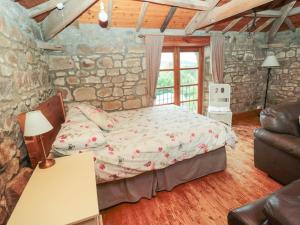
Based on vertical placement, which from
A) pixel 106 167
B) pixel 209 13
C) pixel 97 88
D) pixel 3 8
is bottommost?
pixel 106 167

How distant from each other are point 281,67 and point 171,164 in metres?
4.29

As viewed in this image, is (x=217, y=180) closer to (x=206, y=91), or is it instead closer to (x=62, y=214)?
(x=62, y=214)

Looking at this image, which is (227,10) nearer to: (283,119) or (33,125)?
(283,119)

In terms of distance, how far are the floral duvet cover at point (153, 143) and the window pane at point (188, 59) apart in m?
1.74

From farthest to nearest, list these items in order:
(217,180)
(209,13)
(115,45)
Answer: (115,45), (209,13), (217,180)

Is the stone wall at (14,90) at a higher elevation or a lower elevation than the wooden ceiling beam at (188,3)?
lower

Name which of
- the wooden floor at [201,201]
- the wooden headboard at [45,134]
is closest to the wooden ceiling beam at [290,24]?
the wooden floor at [201,201]

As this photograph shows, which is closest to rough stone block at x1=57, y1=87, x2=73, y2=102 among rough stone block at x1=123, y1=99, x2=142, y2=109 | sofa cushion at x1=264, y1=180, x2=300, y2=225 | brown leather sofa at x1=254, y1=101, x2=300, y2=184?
rough stone block at x1=123, y1=99, x2=142, y2=109

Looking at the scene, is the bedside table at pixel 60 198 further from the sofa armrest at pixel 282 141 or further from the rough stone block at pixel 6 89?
the sofa armrest at pixel 282 141

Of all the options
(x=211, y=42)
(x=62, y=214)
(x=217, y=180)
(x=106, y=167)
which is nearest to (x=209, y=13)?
(x=211, y=42)

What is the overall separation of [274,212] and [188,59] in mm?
3799

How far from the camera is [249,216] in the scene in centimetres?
100

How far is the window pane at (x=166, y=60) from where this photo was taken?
12.9 feet

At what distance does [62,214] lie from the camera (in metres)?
0.97
